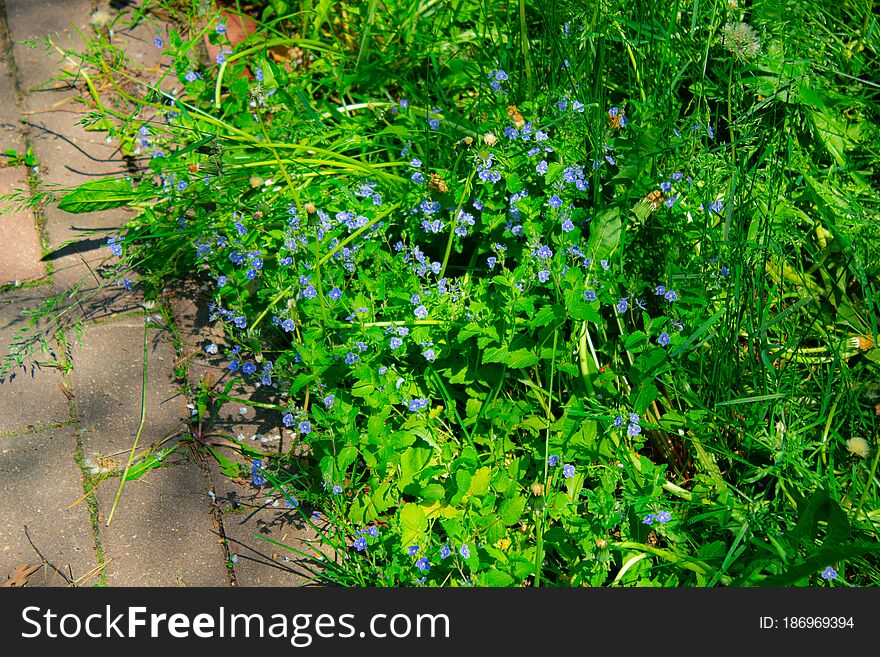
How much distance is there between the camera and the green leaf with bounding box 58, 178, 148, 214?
2832 mm

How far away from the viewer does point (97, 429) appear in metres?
Result: 2.48

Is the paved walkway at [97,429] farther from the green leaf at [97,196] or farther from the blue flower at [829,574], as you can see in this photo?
the blue flower at [829,574]

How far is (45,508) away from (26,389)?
0.41 metres

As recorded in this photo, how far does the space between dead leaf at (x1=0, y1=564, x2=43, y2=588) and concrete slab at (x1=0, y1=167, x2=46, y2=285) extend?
1.00 meters

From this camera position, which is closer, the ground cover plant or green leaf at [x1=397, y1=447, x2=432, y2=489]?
the ground cover plant

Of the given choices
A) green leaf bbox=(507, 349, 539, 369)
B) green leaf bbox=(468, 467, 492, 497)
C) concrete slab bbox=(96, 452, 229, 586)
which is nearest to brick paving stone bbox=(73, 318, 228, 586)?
concrete slab bbox=(96, 452, 229, 586)

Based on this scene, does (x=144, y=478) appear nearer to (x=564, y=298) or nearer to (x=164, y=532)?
(x=164, y=532)

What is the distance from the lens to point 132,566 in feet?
7.38

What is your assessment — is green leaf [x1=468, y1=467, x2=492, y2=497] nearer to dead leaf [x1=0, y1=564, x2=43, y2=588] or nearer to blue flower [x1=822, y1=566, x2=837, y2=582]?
blue flower [x1=822, y1=566, x2=837, y2=582]

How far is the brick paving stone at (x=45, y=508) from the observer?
2229 mm

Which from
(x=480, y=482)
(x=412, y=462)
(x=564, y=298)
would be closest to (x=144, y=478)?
(x=412, y=462)

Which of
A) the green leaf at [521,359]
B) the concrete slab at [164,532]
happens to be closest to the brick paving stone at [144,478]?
the concrete slab at [164,532]

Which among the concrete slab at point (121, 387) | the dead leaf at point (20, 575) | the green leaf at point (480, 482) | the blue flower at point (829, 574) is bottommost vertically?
the blue flower at point (829, 574)

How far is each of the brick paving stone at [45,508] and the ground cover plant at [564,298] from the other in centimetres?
41
